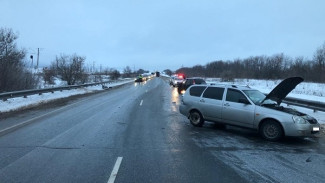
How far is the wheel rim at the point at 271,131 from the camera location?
1069cm

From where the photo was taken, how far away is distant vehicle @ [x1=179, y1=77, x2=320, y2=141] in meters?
10.5

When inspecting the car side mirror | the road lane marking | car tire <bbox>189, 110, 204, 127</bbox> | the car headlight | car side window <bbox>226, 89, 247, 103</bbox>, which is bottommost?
the road lane marking

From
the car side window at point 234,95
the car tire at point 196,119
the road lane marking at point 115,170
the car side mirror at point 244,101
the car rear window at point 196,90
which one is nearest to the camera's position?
the road lane marking at point 115,170

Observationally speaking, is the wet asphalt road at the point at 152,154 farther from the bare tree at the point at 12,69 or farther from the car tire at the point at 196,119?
the bare tree at the point at 12,69

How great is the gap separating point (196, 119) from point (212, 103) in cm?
95

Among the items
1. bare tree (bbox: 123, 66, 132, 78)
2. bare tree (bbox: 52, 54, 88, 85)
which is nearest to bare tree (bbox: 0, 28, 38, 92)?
bare tree (bbox: 52, 54, 88, 85)

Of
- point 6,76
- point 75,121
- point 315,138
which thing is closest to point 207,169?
point 315,138

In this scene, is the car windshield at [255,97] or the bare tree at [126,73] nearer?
the car windshield at [255,97]

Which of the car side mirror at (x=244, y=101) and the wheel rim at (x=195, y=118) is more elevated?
the car side mirror at (x=244, y=101)

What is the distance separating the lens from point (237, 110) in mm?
11875

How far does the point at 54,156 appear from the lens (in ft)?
26.4

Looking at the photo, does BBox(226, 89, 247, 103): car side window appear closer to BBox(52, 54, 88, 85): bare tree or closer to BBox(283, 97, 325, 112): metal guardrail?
BBox(283, 97, 325, 112): metal guardrail

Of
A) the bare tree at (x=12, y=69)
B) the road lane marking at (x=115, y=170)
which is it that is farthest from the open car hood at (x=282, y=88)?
the bare tree at (x=12, y=69)

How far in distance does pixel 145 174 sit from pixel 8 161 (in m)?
3.05
